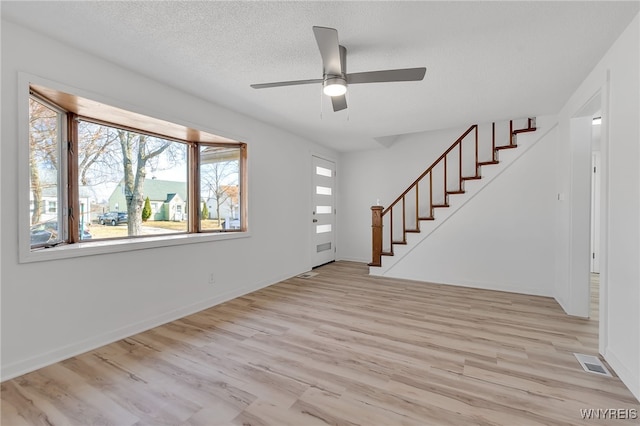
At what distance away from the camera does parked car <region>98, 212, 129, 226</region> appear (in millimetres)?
2867

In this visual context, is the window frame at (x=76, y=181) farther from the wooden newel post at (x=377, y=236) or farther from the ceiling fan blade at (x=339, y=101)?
the wooden newel post at (x=377, y=236)

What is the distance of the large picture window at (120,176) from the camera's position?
7.82 feet

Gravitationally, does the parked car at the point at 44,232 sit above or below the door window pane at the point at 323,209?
below

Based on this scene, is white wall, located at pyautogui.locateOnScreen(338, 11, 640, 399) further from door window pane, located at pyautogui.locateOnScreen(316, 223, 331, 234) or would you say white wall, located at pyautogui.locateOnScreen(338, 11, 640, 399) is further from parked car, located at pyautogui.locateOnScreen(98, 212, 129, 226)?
parked car, located at pyautogui.locateOnScreen(98, 212, 129, 226)

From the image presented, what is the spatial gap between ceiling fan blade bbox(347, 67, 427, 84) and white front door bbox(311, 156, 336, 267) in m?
3.36

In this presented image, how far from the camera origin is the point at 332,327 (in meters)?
2.88

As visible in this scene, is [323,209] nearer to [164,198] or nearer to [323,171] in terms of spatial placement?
[323,171]

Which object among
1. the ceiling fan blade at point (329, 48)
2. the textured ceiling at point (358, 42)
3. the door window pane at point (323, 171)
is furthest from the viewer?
the door window pane at point (323, 171)

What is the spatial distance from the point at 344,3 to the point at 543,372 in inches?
114

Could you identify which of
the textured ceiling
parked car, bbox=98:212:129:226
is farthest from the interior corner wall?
parked car, bbox=98:212:129:226

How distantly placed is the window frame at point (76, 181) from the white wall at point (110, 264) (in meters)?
0.04

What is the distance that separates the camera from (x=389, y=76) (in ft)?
6.75

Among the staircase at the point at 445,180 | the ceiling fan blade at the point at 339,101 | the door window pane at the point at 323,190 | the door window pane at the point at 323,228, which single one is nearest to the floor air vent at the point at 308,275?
the door window pane at the point at 323,228

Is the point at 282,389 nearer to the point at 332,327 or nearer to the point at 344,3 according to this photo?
the point at 332,327
